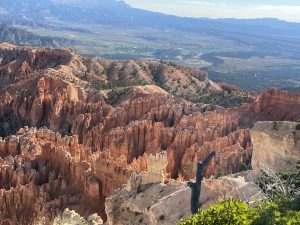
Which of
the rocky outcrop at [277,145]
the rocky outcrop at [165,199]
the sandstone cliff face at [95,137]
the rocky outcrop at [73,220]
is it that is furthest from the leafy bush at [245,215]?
the sandstone cliff face at [95,137]

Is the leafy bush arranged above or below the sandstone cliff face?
above

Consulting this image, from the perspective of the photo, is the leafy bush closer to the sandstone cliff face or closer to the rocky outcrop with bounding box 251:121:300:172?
the rocky outcrop with bounding box 251:121:300:172

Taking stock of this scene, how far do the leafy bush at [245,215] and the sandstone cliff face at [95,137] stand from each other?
24.0 metres

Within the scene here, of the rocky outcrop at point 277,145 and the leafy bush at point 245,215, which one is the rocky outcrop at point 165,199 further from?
the rocky outcrop at point 277,145

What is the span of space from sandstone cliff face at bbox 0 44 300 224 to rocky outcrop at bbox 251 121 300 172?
1028 cm

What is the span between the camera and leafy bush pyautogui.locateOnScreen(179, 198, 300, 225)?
59.8ft

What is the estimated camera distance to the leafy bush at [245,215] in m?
18.2

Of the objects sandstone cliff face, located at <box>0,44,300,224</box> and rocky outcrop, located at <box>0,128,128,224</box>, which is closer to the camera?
rocky outcrop, located at <box>0,128,128,224</box>

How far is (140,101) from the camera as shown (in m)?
76.2

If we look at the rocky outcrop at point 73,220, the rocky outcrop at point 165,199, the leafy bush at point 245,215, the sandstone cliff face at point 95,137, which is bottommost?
the sandstone cliff face at point 95,137

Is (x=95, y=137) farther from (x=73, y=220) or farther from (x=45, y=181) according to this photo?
(x=73, y=220)

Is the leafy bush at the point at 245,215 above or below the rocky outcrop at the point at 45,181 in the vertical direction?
above

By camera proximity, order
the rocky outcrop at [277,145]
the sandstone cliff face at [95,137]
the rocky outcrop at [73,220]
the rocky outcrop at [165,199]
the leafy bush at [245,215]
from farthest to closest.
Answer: the sandstone cliff face at [95,137]
the rocky outcrop at [73,220]
the rocky outcrop at [277,145]
the rocky outcrop at [165,199]
the leafy bush at [245,215]

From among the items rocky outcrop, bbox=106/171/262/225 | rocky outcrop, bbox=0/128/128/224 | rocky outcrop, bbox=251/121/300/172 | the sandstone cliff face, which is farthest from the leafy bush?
rocky outcrop, bbox=0/128/128/224
